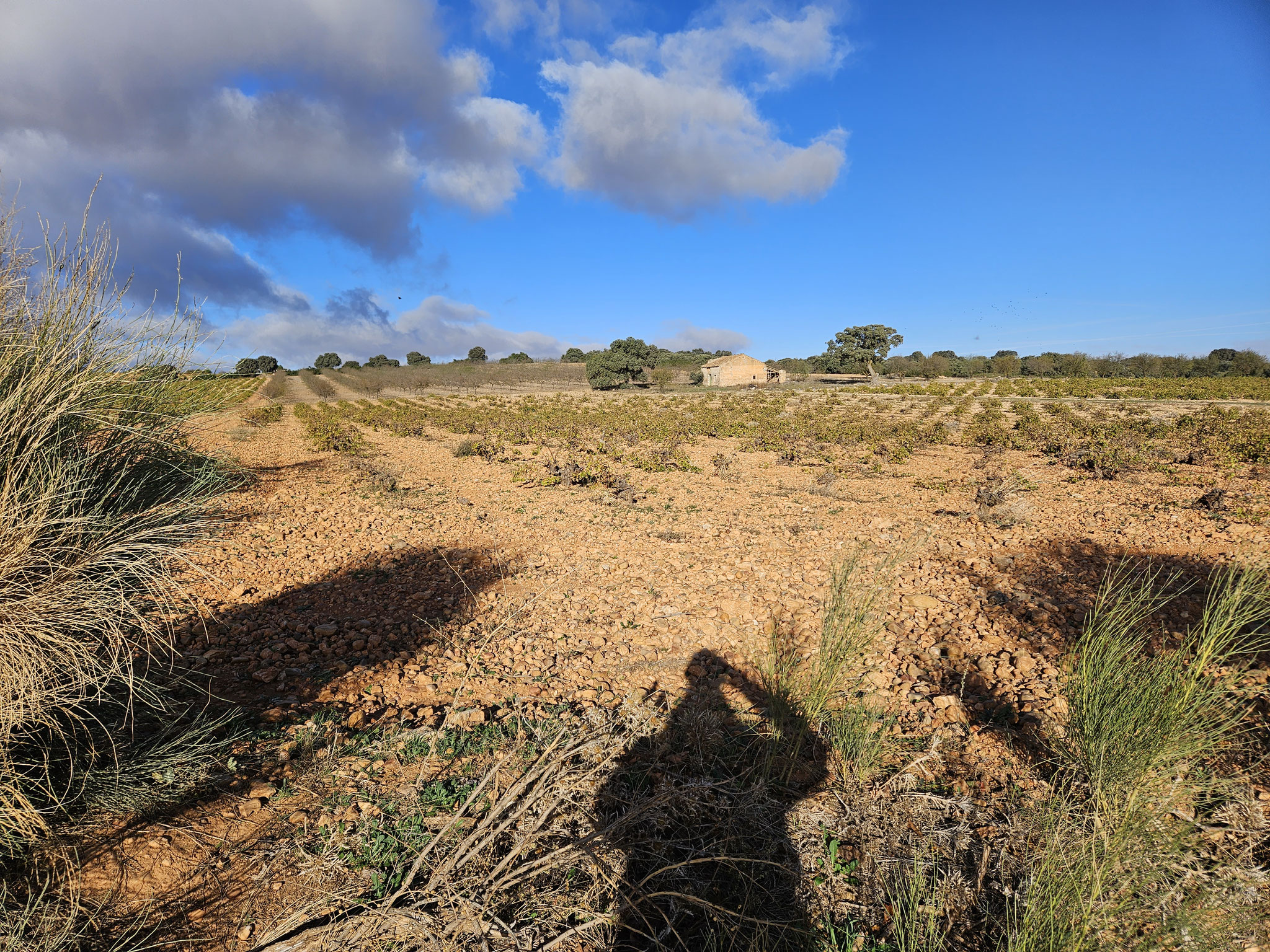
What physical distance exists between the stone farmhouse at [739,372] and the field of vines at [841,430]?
2475 centimetres

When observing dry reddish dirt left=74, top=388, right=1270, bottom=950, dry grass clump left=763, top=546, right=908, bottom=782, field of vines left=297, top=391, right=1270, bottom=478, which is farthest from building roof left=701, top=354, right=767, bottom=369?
dry grass clump left=763, top=546, right=908, bottom=782

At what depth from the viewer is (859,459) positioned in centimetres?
1233

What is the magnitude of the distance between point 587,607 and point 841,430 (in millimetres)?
12828

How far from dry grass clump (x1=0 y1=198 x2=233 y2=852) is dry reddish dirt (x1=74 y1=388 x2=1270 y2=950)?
30 centimetres

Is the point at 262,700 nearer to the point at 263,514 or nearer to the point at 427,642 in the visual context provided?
the point at 427,642

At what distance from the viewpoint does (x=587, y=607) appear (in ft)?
16.0

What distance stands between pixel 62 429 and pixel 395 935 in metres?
2.30

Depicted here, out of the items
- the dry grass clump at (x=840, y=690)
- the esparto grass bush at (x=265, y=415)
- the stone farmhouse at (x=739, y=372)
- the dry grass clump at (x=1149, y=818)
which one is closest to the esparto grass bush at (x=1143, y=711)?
the dry grass clump at (x=1149, y=818)

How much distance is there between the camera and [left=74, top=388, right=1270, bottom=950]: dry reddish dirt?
266 cm

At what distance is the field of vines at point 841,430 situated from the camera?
11.4 metres

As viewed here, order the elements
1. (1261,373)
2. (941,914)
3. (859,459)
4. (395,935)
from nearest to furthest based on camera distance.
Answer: (395,935) → (941,914) → (859,459) → (1261,373)

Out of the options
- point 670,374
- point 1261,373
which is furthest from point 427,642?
point 1261,373

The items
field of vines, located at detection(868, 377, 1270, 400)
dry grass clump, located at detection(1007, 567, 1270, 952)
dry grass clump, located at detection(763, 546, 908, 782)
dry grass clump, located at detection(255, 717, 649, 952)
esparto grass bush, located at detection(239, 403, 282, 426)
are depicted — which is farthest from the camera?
field of vines, located at detection(868, 377, 1270, 400)

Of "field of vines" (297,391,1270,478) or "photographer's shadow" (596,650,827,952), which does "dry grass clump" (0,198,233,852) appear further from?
"field of vines" (297,391,1270,478)
